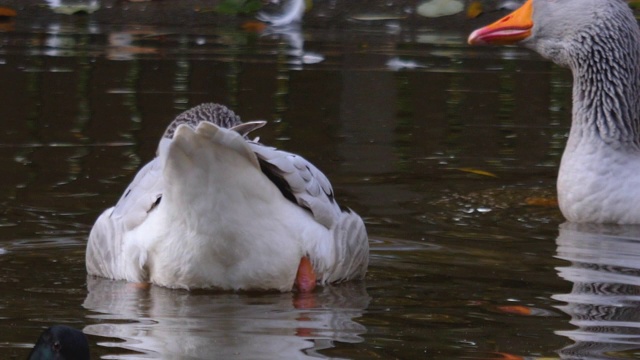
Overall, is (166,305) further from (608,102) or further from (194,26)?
(194,26)

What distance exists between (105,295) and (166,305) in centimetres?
33

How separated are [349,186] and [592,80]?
1563mm

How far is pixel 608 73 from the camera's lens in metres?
8.48

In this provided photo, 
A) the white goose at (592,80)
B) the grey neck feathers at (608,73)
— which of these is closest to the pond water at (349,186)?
the white goose at (592,80)

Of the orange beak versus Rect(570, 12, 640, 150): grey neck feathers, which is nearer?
Rect(570, 12, 640, 150): grey neck feathers

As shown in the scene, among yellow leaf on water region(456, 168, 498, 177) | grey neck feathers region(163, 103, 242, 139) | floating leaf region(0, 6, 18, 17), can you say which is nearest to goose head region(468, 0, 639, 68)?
yellow leaf on water region(456, 168, 498, 177)

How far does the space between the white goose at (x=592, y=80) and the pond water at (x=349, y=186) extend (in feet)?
0.95

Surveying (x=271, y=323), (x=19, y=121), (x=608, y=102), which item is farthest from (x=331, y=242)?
(x=19, y=121)

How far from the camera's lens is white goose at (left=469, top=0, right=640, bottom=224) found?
7938 mm

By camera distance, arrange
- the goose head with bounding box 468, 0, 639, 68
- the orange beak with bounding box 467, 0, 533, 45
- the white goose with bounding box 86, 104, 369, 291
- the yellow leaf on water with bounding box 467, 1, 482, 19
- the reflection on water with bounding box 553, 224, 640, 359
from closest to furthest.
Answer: the reflection on water with bounding box 553, 224, 640, 359 < the white goose with bounding box 86, 104, 369, 291 < the goose head with bounding box 468, 0, 639, 68 < the orange beak with bounding box 467, 0, 533, 45 < the yellow leaf on water with bounding box 467, 1, 482, 19

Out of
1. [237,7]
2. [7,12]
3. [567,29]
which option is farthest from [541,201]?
[7,12]

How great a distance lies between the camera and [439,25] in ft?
53.3

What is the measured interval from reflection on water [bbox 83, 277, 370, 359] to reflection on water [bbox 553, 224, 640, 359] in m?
0.83

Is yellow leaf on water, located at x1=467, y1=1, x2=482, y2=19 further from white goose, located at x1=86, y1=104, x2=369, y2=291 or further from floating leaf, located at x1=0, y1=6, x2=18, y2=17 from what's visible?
white goose, located at x1=86, y1=104, x2=369, y2=291
